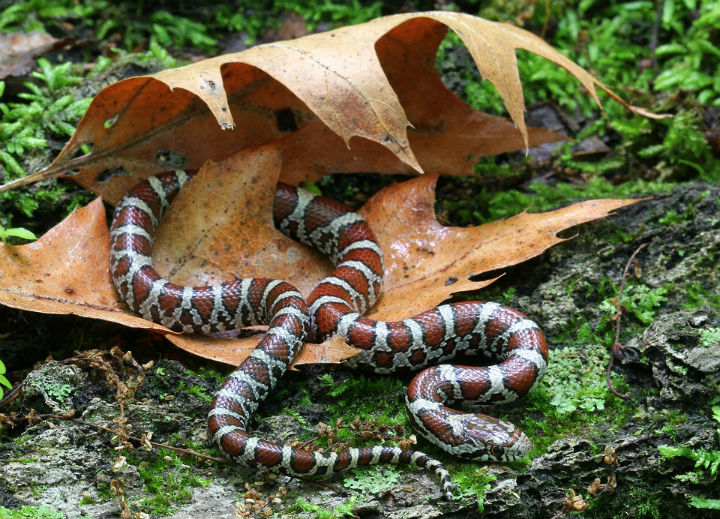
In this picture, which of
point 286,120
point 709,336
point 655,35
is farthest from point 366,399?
point 655,35

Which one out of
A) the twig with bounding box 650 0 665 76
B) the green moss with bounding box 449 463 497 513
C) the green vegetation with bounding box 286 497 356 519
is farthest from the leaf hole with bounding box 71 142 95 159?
the twig with bounding box 650 0 665 76

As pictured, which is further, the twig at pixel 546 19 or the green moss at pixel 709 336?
the twig at pixel 546 19

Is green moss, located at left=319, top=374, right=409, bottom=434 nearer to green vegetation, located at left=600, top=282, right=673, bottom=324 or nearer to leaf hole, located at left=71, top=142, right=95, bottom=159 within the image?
green vegetation, located at left=600, top=282, right=673, bottom=324

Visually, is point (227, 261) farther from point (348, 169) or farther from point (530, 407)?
point (530, 407)

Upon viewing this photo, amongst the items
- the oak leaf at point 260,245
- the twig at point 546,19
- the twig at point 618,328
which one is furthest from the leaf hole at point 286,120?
the twig at point 546,19

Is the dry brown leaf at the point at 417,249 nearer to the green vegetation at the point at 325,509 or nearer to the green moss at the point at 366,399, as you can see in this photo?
the green moss at the point at 366,399
